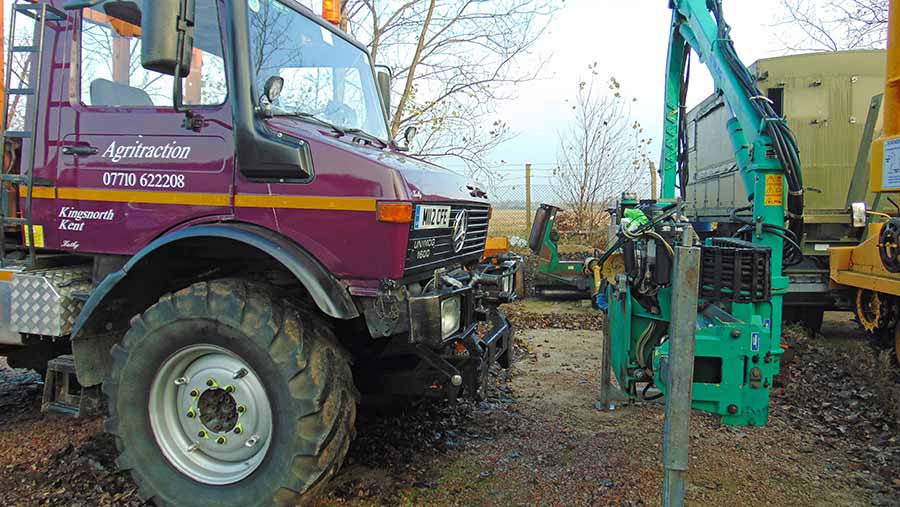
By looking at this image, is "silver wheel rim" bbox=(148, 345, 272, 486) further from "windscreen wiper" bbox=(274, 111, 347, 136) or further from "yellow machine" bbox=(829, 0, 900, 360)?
"yellow machine" bbox=(829, 0, 900, 360)

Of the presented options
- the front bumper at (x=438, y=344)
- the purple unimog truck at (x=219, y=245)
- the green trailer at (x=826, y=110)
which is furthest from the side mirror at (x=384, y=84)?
the green trailer at (x=826, y=110)

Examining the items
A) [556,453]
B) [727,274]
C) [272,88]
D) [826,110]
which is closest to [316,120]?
[272,88]

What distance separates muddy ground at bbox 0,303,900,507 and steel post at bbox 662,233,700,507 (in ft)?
3.31

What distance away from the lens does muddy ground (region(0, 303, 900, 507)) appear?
3383mm

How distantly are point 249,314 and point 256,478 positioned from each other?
31.4 inches

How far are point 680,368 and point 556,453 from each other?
71.1 inches

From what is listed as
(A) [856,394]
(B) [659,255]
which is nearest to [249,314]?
(B) [659,255]

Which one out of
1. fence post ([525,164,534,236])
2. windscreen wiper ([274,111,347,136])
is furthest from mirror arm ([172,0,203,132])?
fence post ([525,164,534,236])

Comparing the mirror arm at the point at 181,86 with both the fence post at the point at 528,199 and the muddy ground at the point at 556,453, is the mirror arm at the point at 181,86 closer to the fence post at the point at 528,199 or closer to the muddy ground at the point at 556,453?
the muddy ground at the point at 556,453

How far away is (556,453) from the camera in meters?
3.97

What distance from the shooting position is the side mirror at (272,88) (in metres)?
3.03

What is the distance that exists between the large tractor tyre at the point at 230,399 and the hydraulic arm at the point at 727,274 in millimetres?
1713

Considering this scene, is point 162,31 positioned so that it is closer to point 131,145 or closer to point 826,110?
point 131,145

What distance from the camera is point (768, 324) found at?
3.65 meters
